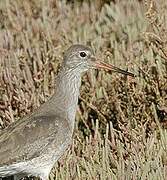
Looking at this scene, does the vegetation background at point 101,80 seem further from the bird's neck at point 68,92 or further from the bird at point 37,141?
the bird's neck at point 68,92

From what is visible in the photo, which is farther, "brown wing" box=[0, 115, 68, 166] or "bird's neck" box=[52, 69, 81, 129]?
"bird's neck" box=[52, 69, 81, 129]

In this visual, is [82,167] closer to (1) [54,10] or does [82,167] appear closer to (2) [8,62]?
(2) [8,62]

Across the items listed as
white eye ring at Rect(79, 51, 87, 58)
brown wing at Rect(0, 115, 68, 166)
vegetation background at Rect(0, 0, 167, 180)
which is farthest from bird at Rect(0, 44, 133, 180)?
white eye ring at Rect(79, 51, 87, 58)

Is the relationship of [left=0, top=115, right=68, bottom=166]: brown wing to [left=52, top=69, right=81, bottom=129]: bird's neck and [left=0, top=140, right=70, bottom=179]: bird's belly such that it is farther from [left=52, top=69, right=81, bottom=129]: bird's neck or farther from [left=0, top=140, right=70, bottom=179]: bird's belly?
[left=52, top=69, right=81, bottom=129]: bird's neck

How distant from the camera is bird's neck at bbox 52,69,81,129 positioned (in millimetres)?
4781

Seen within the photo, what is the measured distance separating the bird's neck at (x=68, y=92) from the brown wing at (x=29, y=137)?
14 centimetres

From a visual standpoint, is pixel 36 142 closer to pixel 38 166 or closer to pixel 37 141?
pixel 37 141

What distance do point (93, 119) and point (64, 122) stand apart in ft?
3.33

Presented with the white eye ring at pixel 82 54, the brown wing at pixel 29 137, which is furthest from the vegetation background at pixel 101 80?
the white eye ring at pixel 82 54

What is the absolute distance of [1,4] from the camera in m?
7.82

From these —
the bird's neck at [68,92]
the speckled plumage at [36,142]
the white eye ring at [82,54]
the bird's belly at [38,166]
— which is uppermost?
the white eye ring at [82,54]

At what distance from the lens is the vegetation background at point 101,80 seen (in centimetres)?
473

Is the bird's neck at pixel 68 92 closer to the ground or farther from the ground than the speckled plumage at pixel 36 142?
farther from the ground

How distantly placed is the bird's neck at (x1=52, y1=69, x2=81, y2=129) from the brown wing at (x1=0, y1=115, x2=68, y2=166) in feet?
0.46
